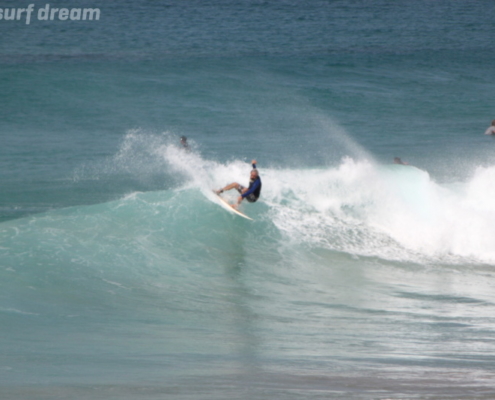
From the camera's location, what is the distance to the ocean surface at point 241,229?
274 inches

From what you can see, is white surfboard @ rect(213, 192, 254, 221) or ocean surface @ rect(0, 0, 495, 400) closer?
ocean surface @ rect(0, 0, 495, 400)

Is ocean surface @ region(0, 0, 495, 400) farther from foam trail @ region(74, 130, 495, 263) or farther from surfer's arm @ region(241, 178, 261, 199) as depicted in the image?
surfer's arm @ region(241, 178, 261, 199)

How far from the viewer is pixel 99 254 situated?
40.0 feet

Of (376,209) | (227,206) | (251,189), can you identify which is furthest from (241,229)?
(376,209)

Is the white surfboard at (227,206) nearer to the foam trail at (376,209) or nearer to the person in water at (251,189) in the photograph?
the person in water at (251,189)

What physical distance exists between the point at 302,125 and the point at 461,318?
885 inches

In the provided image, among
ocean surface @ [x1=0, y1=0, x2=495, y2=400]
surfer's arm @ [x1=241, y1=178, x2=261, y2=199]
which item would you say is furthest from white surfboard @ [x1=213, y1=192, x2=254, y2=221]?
surfer's arm @ [x1=241, y1=178, x2=261, y2=199]

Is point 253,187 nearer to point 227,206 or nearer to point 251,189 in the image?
point 251,189

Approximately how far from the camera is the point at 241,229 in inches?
572

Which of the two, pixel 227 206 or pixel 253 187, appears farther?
pixel 227 206

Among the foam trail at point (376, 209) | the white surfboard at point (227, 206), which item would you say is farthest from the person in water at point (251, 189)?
the foam trail at point (376, 209)

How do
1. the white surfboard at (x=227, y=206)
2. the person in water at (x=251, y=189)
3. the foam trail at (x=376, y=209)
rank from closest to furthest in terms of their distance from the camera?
the person in water at (x=251, y=189) < the foam trail at (x=376, y=209) < the white surfboard at (x=227, y=206)

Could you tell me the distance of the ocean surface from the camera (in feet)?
22.8

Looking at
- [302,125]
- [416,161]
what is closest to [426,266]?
[416,161]
